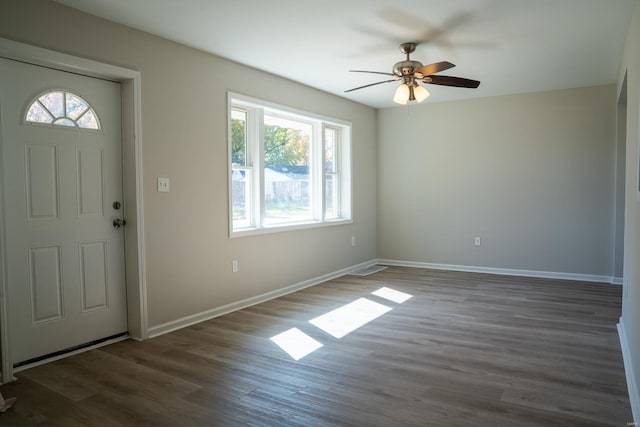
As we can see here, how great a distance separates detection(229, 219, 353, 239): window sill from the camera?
4.48 m

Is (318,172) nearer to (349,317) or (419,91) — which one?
(419,91)

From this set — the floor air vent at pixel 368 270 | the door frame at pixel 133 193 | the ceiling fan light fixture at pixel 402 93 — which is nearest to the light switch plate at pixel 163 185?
the door frame at pixel 133 193

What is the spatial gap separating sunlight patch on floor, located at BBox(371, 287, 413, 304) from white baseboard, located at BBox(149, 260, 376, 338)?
875 millimetres

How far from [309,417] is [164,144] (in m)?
2.49

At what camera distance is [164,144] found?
3.68m

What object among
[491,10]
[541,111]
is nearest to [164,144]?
[491,10]

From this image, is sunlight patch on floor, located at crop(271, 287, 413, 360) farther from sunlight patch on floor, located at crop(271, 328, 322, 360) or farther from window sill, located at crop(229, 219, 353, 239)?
window sill, located at crop(229, 219, 353, 239)

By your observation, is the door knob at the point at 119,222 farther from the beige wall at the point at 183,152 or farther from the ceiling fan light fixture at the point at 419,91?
the ceiling fan light fixture at the point at 419,91

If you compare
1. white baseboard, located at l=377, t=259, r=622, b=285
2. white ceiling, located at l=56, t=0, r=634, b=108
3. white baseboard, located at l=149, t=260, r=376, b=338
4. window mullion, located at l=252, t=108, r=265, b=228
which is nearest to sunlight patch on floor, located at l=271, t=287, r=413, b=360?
white baseboard, located at l=149, t=260, r=376, b=338

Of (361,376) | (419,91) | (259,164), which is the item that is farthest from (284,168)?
(361,376)

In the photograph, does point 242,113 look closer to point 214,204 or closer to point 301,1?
point 214,204

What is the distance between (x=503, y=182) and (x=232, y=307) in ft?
13.3

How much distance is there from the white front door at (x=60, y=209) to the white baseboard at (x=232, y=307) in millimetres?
323

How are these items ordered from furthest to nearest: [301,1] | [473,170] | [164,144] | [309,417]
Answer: [473,170], [164,144], [301,1], [309,417]
